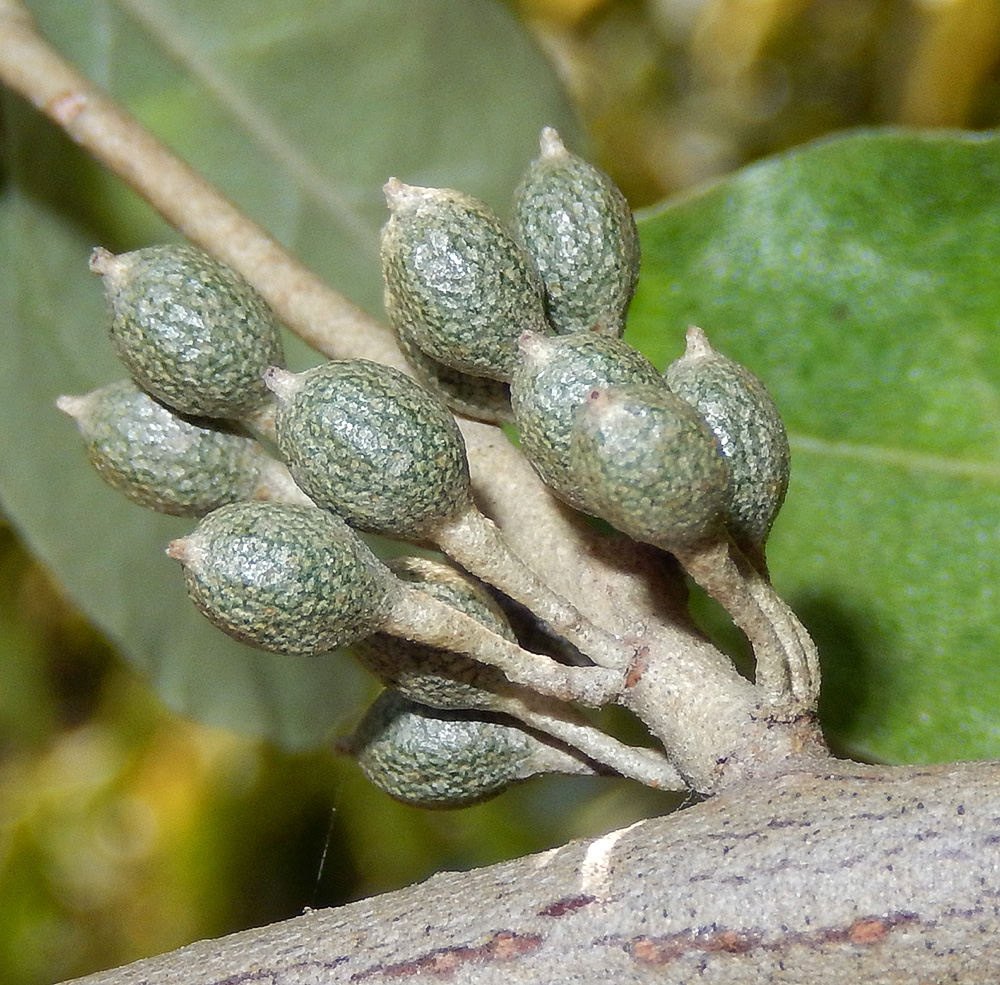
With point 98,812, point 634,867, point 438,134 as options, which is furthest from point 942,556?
point 98,812

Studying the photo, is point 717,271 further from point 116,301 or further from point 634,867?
point 634,867

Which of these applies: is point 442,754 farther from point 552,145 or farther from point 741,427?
point 552,145

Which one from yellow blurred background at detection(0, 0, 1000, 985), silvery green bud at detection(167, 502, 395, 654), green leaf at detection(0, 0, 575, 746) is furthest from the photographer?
yellow blurred background at detection(0, 0, 1000, 985)

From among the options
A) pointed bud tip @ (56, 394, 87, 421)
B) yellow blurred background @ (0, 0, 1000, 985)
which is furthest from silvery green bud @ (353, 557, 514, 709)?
yellow blurred background @ (0, 0, 1000, 985)

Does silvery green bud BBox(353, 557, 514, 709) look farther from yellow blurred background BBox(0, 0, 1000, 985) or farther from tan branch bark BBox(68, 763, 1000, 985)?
yellow blurred background BBox(0, 0, 1000, 985)

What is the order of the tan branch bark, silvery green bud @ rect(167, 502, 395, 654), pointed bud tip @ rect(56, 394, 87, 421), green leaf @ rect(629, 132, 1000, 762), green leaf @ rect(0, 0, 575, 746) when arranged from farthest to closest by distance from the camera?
green leaf @ rect(0, 0, 575, 746) → green leaf @ rect(629, 132, 1000, 762) → pointed bud tip @ rect(56, 394, 87, 421) → silvery green bud @ rect(167, 502, 395, 654) → the tan branch bark

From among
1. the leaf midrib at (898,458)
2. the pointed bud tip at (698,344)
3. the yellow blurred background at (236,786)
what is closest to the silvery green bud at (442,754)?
the pointed bud tip at (698,344)
